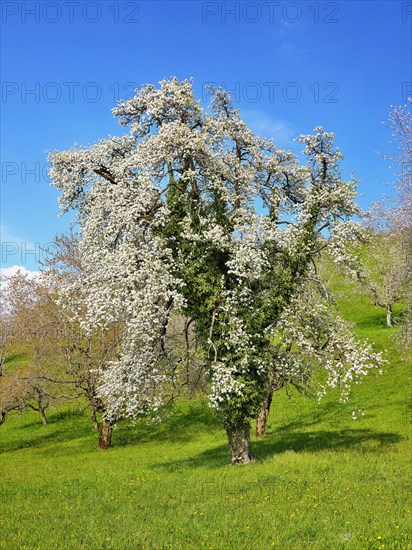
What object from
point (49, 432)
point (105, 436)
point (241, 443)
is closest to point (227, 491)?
point (241, 443)

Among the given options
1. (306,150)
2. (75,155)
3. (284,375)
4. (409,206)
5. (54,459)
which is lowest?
(54,459)

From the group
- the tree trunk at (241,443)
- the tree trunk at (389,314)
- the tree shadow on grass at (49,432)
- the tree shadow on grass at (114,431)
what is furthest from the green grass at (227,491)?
the tree trunk at (389,314)

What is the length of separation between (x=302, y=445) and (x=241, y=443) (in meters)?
7.27

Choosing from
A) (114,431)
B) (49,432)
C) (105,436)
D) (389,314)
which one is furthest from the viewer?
(389,314)

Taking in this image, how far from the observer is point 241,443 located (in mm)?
25422

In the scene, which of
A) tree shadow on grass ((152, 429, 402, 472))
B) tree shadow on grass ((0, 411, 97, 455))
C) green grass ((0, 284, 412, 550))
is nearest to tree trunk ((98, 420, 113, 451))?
green grass ((0, 284, 412, 550))

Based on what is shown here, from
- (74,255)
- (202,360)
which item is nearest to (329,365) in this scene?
(202,360)

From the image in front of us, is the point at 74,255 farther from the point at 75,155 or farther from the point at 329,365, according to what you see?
the point at 329,365

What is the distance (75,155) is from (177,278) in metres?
8.65

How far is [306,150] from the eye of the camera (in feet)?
88.4

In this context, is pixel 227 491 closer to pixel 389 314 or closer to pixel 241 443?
pixel 241 443

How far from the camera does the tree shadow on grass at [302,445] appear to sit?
2786 centimetres

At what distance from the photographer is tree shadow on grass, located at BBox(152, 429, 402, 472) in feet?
91.4

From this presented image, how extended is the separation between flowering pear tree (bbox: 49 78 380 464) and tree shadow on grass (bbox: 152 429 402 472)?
3.62 m
